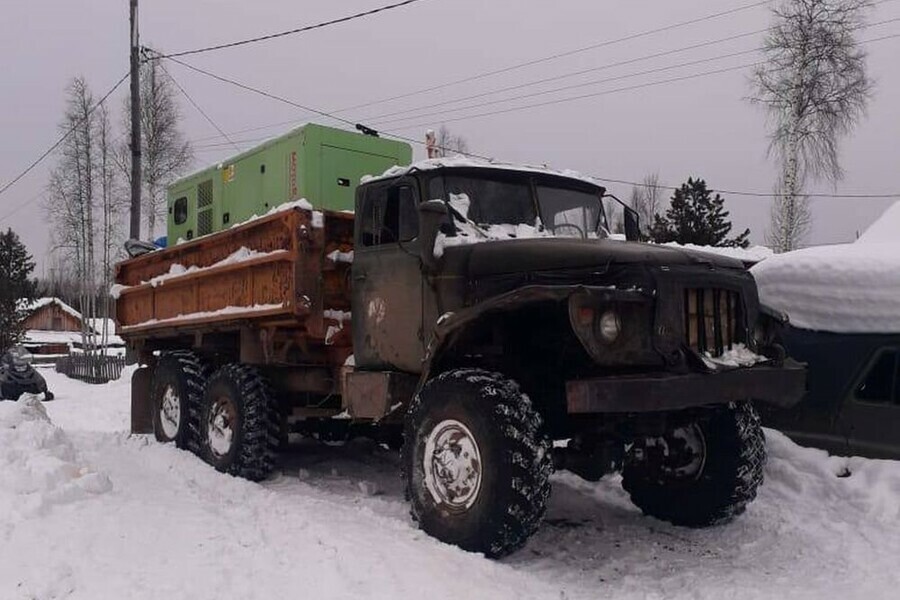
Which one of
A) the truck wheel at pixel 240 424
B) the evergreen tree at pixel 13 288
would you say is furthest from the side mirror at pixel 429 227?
the evergreen tree at pixel 13 288

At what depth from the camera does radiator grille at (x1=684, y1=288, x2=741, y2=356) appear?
4.86m

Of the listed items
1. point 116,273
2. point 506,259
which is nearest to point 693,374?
point 506,259

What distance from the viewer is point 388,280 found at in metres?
6.25

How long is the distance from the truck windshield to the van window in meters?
5.11

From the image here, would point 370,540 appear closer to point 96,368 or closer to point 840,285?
point 840,285

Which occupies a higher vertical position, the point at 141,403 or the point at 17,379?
the point at 141,403

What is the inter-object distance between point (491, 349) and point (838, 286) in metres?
3.47

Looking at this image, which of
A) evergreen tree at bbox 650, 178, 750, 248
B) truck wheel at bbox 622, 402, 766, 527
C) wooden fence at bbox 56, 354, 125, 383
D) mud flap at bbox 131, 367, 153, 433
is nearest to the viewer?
truck wheel at bbox 622, 402, 766, 527

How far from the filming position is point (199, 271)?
8422 millimetres

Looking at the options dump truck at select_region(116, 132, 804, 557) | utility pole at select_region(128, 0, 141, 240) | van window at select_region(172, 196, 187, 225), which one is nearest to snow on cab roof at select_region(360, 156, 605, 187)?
dump truck at select_region(116, 132, 804, 557)

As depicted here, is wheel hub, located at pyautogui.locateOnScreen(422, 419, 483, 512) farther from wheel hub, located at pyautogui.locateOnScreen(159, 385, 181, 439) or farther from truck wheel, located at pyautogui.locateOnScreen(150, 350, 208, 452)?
wheel hub, located at pyautogui.locateOnScreen(159, 385, 181, 439)

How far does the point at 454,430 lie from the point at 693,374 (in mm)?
1458

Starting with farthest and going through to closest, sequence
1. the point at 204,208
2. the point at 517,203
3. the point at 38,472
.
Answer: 1. the point at 204,208
2. the point at 517,203
3. the point at 38,472

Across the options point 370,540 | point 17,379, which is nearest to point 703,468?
point 370,540
